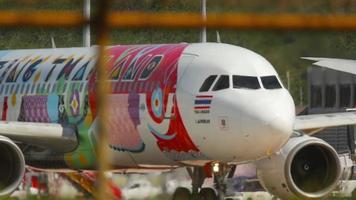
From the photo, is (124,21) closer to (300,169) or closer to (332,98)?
(300,169)

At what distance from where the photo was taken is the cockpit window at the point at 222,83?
19125mm

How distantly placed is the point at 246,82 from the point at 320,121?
408cm

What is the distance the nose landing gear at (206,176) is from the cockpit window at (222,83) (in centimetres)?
120

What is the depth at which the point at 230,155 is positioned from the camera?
18.8m

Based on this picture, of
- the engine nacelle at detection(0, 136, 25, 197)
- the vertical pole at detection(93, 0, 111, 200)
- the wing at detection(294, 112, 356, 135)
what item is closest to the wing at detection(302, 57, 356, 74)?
the wing at detection(294, 112, 356, 135)

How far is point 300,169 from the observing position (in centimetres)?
2028

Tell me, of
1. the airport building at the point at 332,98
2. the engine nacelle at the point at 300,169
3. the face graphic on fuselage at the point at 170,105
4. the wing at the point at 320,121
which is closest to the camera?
the face graphic on fuselage at the point at 170,105

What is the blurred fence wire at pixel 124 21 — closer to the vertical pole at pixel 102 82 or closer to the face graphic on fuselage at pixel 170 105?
the vertical pole at pixel 102 82

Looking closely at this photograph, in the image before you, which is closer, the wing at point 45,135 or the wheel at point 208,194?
the wheel at point 208,194

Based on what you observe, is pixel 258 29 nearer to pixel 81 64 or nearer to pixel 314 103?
pixel 81 64

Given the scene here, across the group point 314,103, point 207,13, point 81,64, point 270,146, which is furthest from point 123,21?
point 314,103

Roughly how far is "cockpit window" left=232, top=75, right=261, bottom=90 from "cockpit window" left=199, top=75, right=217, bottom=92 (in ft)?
1.10

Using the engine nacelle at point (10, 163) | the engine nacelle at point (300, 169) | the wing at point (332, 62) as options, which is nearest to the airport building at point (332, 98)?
the wing at point (332, 62)

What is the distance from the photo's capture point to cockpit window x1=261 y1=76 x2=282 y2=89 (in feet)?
62.3
